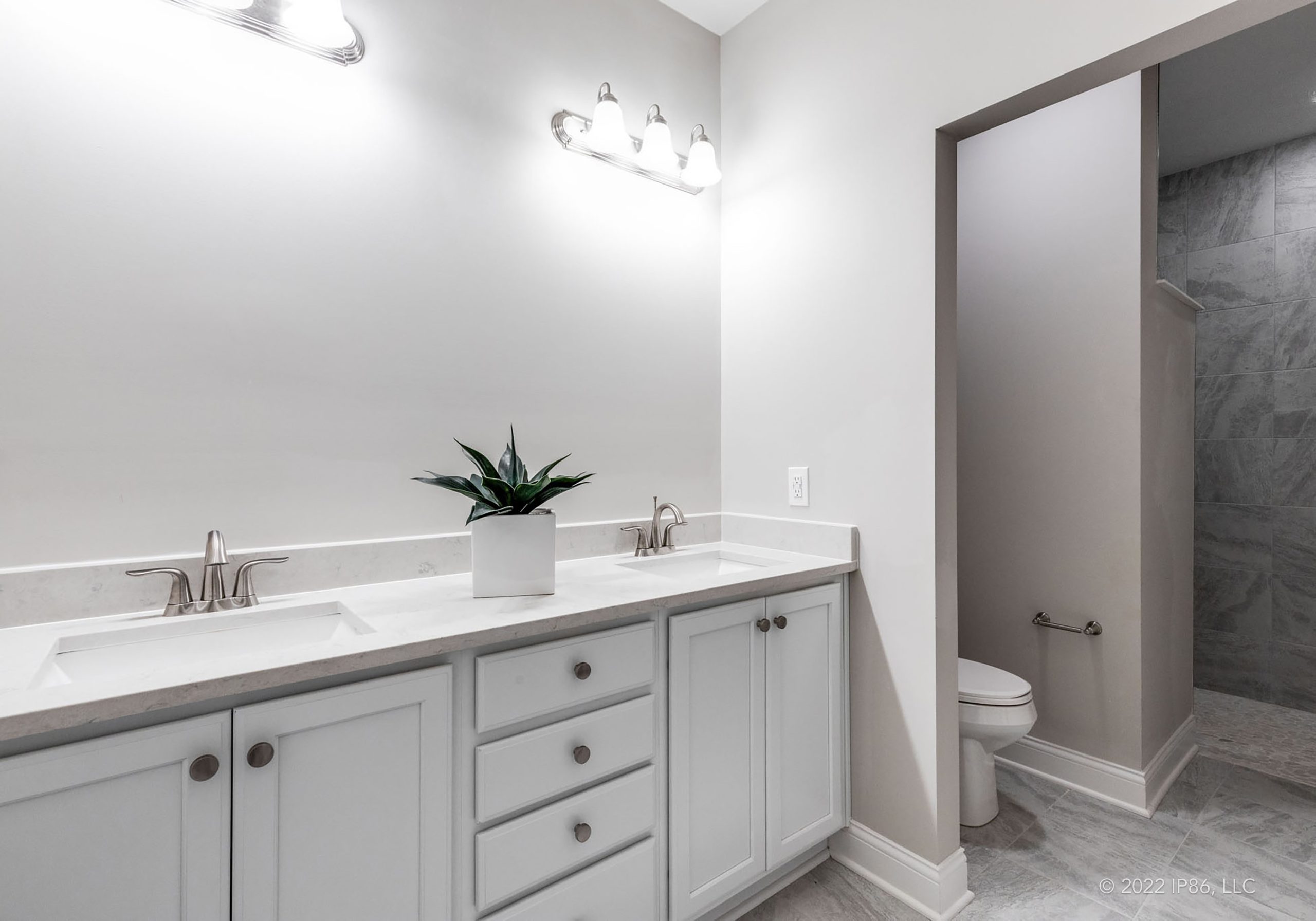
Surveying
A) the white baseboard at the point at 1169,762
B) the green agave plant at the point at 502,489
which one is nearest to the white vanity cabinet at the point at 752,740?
the green agave plant at the point at 502,489

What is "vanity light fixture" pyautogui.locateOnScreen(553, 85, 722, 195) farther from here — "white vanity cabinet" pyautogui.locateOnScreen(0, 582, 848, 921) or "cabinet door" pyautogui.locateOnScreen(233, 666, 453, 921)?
"cabinet door" pyautogui.locateOnScreen(233, 666, 453, 921)

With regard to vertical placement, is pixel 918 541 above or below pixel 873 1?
below

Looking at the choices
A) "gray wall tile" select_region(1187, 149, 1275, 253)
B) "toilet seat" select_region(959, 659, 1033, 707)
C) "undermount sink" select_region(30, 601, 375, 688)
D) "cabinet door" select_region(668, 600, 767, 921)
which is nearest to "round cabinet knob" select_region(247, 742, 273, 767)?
"undermount sink" select_region(30, 601, 375, 688)

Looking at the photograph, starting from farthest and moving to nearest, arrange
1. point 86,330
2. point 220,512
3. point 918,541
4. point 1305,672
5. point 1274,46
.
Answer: point 1305,672 < point 1274,46 < point 918,541 < point 220,512 < point 86,330

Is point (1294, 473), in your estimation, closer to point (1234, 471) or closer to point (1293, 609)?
point (1234, 471)

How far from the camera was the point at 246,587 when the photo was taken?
1301 millimetres

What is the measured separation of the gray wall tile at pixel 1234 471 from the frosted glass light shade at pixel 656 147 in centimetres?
281

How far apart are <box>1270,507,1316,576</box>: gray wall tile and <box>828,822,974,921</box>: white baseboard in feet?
7.94

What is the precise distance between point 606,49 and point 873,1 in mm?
790

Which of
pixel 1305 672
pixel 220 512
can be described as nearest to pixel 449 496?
pixel 220 512

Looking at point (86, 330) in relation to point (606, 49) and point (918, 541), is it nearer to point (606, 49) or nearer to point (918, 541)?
point (606, 49)

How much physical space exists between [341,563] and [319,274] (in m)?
0.67

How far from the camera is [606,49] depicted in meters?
1.95

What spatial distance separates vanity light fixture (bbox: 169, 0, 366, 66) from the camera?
1285mm
